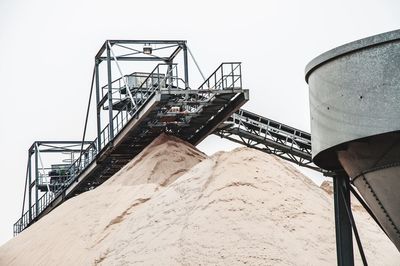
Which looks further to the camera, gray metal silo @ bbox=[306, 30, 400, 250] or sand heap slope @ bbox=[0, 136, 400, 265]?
sand heap slope @ bbox=[0, 136, 400, 265]

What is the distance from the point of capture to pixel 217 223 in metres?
27.1

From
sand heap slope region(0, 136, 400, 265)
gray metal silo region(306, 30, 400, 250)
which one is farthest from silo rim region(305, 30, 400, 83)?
sand heap slope region(0, 136, 400, 265)

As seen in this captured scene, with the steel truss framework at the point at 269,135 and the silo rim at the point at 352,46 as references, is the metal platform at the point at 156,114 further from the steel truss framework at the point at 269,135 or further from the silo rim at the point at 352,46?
the silo rim at the point at 352,46

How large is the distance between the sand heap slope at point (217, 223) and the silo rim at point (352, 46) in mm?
8891

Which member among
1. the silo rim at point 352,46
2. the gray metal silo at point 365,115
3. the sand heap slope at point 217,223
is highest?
the silo rim at point 352,46

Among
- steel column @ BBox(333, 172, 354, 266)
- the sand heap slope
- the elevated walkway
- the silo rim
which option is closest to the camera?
the silo rim

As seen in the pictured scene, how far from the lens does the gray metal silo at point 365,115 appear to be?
16250mm

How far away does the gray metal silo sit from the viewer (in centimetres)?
1625

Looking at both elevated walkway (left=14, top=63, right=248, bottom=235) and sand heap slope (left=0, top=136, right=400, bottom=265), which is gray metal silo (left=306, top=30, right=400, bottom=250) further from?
elevated walkway (left=14, top=63, right=248, bottom=235)

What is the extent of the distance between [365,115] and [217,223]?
1110 cm

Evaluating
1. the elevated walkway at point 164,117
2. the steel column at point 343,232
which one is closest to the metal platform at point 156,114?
the elevated walkway at point 164,117

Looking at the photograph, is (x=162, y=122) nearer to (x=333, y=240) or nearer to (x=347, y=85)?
(x=333, y=240)

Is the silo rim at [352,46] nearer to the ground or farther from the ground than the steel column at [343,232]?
farther from the ground

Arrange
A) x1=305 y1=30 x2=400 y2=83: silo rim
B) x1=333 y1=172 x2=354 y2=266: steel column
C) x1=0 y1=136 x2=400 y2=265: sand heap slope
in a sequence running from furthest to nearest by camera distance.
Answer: x1=0 y1=136 x2=400 y2=265: sand heap slope < x1=333 y1=172 x2=354 y2=266: steel column < x1=305 y1=30 x2=400 y2=83: silo rim
